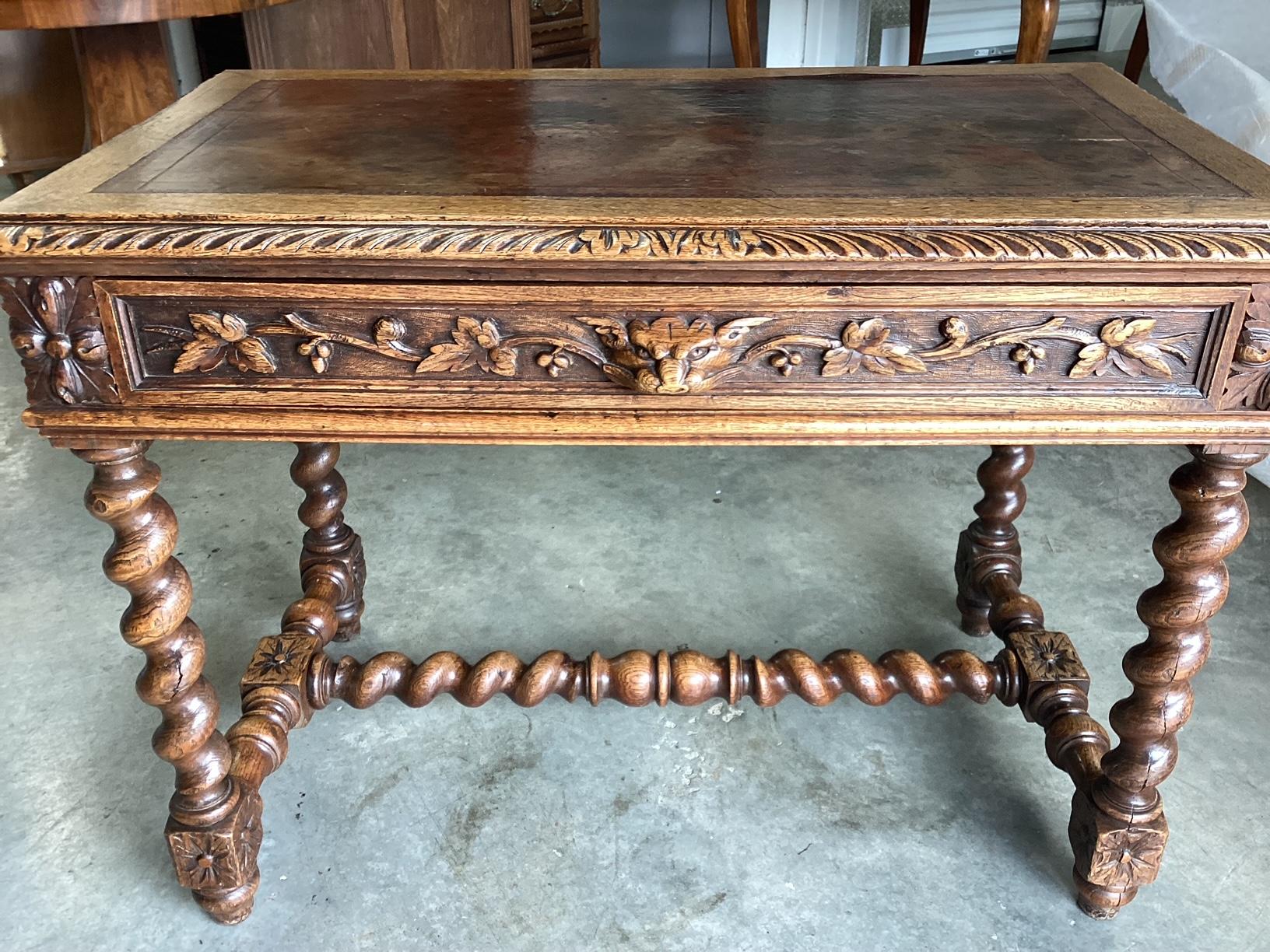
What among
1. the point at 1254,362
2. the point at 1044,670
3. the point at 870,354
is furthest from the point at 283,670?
the point at 1254,362

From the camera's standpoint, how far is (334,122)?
120 cm

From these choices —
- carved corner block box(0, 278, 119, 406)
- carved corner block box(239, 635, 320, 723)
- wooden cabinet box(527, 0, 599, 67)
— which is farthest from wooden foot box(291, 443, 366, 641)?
wooden cabinet box(527, 0, 599, 67)

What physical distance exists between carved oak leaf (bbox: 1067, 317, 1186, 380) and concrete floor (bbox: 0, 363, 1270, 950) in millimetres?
648

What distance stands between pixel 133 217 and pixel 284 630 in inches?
27.3

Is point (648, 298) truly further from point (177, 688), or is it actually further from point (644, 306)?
point (177, 688)

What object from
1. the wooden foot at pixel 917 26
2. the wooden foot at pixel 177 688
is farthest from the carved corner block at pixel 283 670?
the wooden foot at pixel 917 26

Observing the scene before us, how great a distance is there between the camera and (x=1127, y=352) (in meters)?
0.92

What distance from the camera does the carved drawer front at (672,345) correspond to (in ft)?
2.95

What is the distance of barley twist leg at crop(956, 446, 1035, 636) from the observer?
1548 millimetres

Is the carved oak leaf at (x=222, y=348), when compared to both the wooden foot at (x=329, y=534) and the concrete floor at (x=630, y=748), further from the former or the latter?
the concrete floor at (x=630, y=748)

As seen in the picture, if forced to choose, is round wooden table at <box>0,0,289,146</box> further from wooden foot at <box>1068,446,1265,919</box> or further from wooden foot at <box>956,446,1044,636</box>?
wooden foot at <box>1068,446,1265,919</box>

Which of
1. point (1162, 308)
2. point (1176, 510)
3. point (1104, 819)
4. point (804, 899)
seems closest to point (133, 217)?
point (1162, 308)

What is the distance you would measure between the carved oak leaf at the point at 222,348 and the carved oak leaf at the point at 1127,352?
2.27 ft

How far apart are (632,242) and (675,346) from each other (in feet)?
0.32
